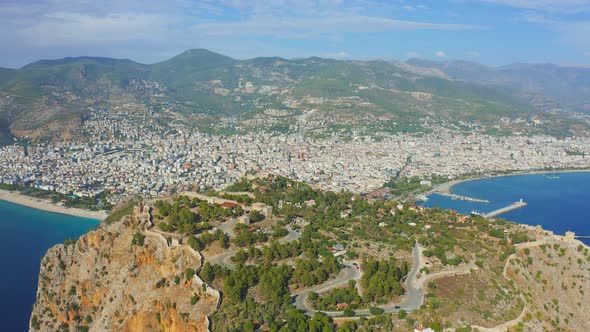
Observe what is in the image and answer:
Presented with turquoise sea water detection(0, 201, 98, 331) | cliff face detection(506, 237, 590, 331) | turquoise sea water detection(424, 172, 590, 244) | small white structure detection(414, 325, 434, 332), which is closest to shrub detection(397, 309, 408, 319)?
small white structure detection(414, 325, 434, 332)

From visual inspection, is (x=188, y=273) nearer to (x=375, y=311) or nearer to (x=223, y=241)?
(x=223, y=241)

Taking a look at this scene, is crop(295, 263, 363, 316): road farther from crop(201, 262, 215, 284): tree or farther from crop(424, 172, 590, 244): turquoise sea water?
crop(424, 172, 590, 244): turquoise sea water

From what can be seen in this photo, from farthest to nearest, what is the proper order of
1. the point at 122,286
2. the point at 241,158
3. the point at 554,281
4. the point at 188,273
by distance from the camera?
1. the point at 241,158
2. the point at 554,281
3. the point at 122,286
4. the point at 188,273

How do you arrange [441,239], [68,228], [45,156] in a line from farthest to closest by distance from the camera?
1. [45,156]
2. [68,228]
3. [441,239]

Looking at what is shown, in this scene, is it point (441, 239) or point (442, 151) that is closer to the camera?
point (441, 239)

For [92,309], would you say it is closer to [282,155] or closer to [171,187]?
[171,187]

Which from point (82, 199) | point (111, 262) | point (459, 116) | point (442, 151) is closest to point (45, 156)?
point (82, 199)

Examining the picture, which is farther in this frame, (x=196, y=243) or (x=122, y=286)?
(x=122, y=286)

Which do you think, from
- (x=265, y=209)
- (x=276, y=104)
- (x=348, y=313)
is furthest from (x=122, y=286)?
(x=276, y=104)
